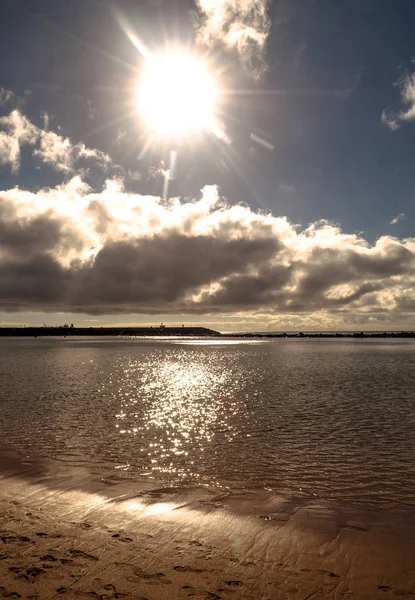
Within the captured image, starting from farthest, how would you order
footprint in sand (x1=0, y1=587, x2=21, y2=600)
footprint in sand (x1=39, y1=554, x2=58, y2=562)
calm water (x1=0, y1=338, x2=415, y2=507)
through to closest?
calm water (x1=0, y1=338, x2=415, y2=507)
footprint in sand (x1=39, y1=554, x2=58, y2=562)
footprint in sand (x1=0, y1=587, x2=21, y2=600)

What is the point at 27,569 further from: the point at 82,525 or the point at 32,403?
the point at 32,403

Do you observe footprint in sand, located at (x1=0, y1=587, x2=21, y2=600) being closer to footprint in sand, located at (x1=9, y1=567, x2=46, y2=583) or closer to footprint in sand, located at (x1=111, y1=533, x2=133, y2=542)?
footprint in sand, located at (x1=9, y1=567, x2=46, y2=583)

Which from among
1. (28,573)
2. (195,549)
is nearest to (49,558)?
(28,573)

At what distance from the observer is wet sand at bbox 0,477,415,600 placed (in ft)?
24.8

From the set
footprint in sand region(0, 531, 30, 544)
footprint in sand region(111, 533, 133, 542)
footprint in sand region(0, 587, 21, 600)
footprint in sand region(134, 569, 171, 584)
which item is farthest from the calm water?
footprint in sand region(0, 587, 21, 600)

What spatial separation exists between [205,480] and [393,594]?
25.5ft

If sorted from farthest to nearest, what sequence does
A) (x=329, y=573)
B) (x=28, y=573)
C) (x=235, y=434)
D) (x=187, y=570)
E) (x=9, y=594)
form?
(x=235, y=434) < (x=329, y=573) < (x=187, y=570) < (x=28, y=573) < (x=9, y=594)

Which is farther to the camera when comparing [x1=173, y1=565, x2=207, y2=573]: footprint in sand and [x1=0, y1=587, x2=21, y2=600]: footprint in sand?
[x1=173, y1=565, x2=207, y2=573]: footprint in sand

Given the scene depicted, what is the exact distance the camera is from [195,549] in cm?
911

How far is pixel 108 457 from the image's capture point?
1728 cm

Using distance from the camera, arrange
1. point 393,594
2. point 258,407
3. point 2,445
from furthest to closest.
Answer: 1. point 258,407
2. point 2,445
3. point 393,594

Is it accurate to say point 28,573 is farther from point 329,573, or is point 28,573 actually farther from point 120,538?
point 329,573

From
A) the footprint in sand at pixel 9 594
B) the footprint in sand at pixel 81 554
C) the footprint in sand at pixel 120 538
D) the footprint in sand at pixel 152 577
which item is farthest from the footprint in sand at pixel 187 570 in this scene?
the footprint in sand at pixel 9 594

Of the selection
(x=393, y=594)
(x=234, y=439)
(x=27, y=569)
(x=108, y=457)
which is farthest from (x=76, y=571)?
(x=234, y=439)
